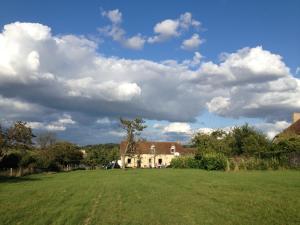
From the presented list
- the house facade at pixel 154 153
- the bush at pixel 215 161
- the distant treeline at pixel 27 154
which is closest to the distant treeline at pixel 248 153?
the bush at pixel 215 161

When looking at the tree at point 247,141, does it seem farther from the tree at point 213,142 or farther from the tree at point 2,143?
the tree at point 2,143

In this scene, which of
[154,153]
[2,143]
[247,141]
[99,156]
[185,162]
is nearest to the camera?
[2,143]

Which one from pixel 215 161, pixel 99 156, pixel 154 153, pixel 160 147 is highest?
pixel 160 147

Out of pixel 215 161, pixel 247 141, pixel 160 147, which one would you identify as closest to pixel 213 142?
pixel 247 141

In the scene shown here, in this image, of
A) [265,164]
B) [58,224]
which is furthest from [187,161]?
[58,224]

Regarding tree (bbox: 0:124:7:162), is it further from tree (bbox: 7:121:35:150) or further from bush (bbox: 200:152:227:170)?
bush (bbox: 200:152:227:170)

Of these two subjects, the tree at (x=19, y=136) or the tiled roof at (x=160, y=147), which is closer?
the tree at (x=19, y=136)

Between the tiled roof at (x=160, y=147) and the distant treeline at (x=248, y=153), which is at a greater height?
the tiled roof at (x=160, y=147)

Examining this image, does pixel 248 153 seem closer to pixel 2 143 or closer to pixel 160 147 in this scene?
pixel 2 143

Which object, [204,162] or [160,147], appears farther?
[160,147]

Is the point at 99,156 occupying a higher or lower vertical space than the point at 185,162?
higher

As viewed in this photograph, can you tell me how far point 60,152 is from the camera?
67.8 m

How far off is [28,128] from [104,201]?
36331mm

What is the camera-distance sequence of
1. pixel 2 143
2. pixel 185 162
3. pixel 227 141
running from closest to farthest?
pixel 2 143
pixel 185 162
pixel 227 141
